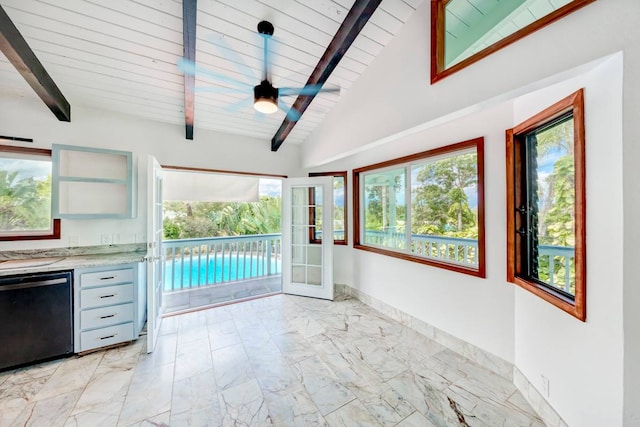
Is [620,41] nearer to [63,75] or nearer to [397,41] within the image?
[397,41]

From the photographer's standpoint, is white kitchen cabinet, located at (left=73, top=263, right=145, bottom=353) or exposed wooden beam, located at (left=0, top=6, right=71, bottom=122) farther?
white kitchen cabinet, located at (left=73, top=263, right=145, bottom=353)

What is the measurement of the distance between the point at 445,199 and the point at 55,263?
4.40m

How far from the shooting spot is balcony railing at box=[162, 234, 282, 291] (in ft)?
14.1

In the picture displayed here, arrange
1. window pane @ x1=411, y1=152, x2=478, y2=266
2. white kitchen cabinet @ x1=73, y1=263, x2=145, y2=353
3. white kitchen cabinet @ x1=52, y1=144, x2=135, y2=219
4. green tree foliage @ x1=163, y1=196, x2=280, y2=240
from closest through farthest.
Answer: white kitchen cabinet @ x1=73, y1=263, x2=145, y2=353
white kitchen cabinet @ x1=52, y1=144, x2=135, y2=219
window pane @ x1=411, y1=152, x2=478, y2=266
green tree foliage @ x1=163, y1=196, x2=280, y2=240

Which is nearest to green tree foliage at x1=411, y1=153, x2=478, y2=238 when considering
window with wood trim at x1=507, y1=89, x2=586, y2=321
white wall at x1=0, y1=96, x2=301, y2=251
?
window with wood trim at x1=507, y1=89, x2=586, y2=321

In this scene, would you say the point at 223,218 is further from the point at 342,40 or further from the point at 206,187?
the point at 342,40

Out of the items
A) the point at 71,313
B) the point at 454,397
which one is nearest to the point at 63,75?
the point at 71,313

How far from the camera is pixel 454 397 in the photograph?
1.82m

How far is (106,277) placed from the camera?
7.98ft

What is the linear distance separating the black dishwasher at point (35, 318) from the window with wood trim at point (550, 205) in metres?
3.99

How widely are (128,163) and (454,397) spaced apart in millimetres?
4052

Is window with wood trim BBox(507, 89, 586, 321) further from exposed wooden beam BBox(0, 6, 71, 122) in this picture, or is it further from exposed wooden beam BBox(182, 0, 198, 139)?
exposed wooden beam BBox(0, 6, 71, 122)

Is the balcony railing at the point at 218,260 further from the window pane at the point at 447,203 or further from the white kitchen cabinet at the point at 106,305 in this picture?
the window pane at the point at 447,203

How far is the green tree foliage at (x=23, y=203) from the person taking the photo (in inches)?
100.0
